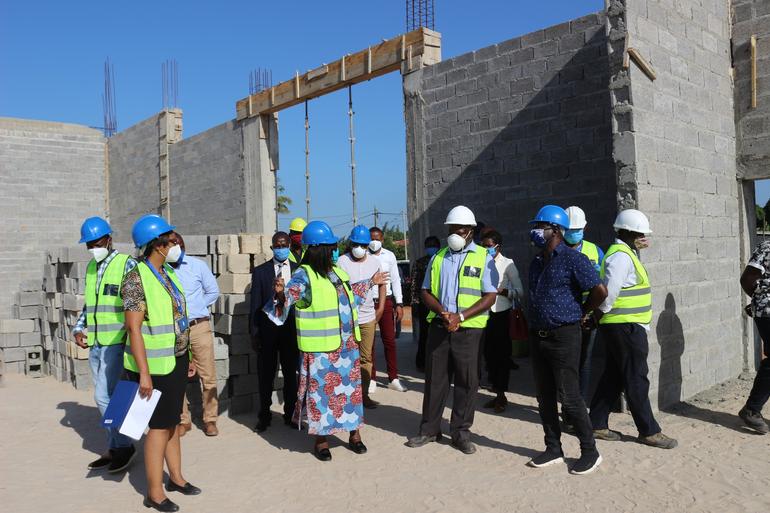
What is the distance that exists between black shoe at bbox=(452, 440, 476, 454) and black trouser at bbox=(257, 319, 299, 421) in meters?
1.60

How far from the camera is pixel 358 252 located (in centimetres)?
634

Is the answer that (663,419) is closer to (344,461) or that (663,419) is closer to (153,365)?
(344,461)

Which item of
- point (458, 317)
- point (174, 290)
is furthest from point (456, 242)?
point (174, 290)

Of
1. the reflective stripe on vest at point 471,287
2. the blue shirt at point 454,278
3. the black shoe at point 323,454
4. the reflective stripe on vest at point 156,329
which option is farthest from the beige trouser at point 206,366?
the reflective stripe on vest at point 471,287

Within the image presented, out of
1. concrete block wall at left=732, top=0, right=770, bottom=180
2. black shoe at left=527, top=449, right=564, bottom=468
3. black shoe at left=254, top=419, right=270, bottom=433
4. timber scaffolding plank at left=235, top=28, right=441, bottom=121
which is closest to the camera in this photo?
black shoe at left=527, top=449, right=564, bottom=468

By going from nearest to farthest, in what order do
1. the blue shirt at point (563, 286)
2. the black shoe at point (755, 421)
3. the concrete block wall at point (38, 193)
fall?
1. the blue shirt at point (563, 286)
2. the black shoe at point (755, 421)
3. the concrete block wall at point (38, 193)

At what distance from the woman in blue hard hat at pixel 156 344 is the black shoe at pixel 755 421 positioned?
4444 mm

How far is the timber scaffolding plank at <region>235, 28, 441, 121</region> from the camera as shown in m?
10.3

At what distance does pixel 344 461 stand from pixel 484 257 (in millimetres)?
1928

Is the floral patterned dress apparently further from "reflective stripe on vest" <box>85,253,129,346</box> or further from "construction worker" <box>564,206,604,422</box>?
"construction worker" <box>564,206,604,422</box>

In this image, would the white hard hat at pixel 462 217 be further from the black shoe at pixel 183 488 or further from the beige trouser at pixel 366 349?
the black shoe at pixel 183 488

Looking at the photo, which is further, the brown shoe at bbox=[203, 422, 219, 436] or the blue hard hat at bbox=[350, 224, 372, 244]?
the blue hard hat at bbox=[350, 224, 372, 244]

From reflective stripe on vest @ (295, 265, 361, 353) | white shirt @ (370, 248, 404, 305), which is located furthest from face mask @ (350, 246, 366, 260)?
reflective stripe on vest @ (295, 265, 361, 353)

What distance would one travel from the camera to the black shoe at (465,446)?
197 inches
